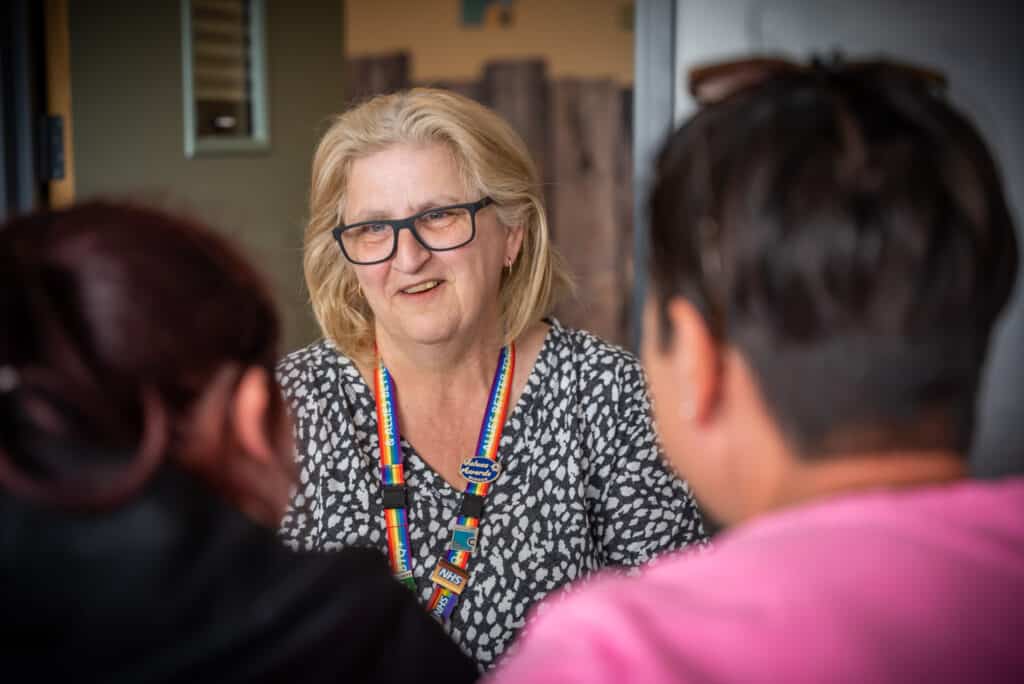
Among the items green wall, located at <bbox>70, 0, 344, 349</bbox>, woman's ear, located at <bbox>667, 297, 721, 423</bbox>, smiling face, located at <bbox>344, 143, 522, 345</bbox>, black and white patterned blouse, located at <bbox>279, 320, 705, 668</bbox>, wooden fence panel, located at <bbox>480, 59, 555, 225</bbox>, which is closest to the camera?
woman's ear, located at <bbox>667, 297, 721, 423</bbox>

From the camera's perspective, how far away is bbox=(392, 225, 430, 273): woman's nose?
6.33 ft

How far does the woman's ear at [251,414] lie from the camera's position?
0.92m

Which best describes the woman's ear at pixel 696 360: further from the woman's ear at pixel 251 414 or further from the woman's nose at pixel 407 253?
the woman's nose at pixel 407 253

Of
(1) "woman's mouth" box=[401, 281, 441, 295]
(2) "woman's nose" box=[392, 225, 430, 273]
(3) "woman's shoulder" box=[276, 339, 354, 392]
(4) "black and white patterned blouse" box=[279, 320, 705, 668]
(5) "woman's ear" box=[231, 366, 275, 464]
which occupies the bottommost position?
(4) "black and white patterned blouse" box=[279, 320, 705, 668]

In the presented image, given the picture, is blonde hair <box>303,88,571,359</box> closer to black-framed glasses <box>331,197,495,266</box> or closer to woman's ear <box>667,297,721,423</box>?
black-framed glasses <box>331,197,495,266</box>

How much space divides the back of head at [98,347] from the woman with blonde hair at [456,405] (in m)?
1.01

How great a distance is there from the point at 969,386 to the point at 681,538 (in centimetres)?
110

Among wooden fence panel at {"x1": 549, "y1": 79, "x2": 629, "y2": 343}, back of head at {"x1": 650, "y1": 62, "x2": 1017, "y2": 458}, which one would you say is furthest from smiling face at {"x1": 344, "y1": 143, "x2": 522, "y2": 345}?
wooden fence panel at {"x1": 549, "y1": 79, "x2": 629, "y2": 343}

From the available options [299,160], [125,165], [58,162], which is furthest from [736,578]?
[299,160]

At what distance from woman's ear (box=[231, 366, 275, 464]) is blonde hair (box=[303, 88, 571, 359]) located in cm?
110

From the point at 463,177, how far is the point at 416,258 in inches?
8.0

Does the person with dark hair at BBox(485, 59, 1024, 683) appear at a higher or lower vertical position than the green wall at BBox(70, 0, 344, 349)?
lower

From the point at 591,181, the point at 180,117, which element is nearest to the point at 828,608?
the point at 180,117

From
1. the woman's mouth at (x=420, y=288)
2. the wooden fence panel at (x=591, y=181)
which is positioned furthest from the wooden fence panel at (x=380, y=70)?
the woman's mouth at (x=420, y=288)
